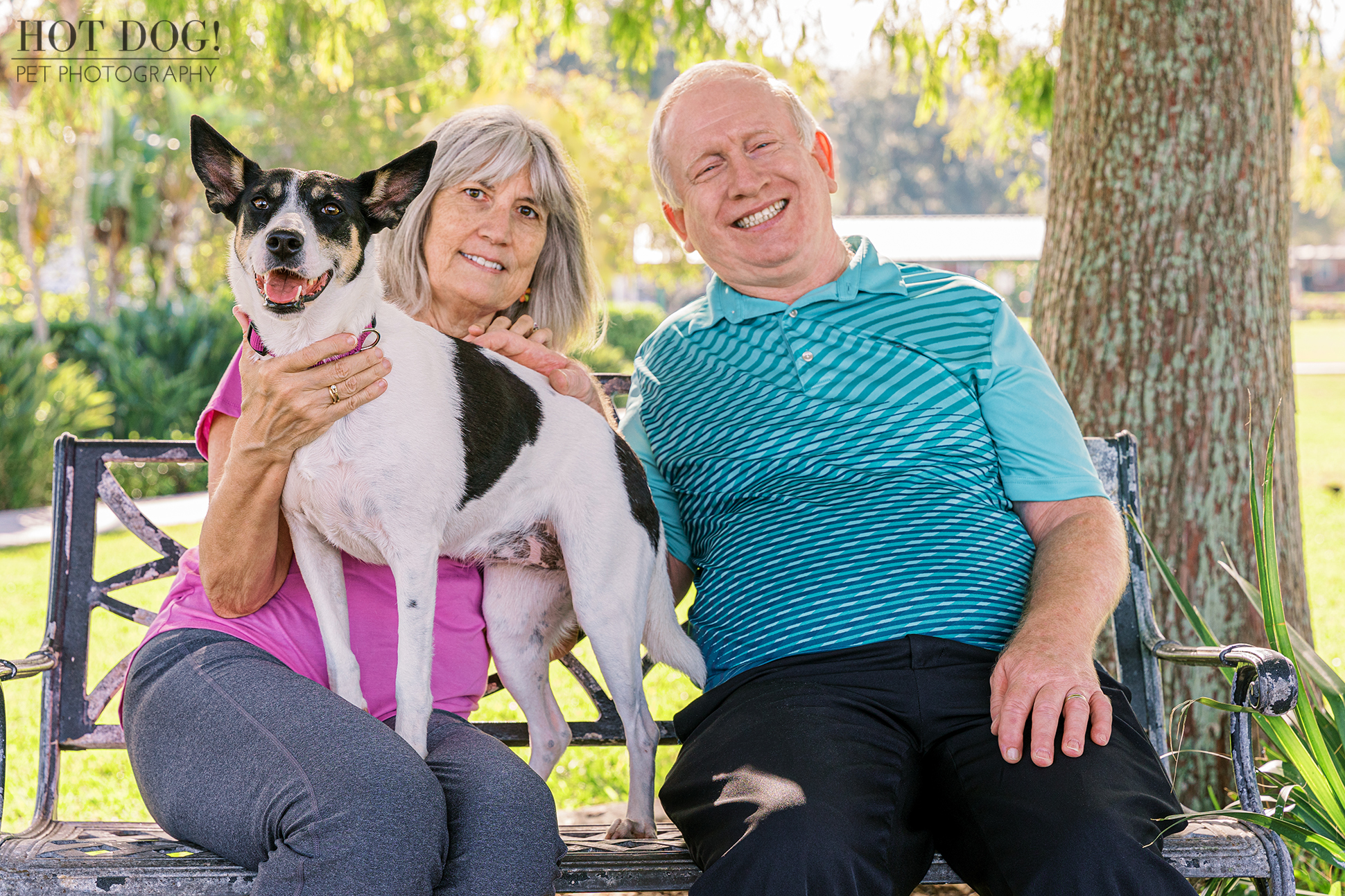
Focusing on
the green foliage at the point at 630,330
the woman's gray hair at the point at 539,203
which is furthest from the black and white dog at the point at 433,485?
the green foliage at the point at 630,330

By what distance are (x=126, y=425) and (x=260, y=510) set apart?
389 inches

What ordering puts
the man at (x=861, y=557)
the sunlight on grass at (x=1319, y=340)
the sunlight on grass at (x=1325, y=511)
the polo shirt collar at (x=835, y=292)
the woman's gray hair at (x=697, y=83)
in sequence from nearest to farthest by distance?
the man at (x=861, y=557) < the polo shirt collar at (x=835, y=292) < the woman's gray hair at (x=697, y=83) < the sunlight on grass at (x=1325, y=511) < the sunlight on grass at (x=1319, y=340)

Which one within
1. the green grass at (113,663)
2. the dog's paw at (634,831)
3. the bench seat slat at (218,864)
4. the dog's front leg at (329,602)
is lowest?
the green grass at (113,663)

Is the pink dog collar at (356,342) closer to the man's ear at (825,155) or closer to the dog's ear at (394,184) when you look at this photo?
the dog's ear at (394,184)

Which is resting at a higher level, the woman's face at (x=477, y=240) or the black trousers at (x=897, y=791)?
the woman's face at (x=477, y=240)

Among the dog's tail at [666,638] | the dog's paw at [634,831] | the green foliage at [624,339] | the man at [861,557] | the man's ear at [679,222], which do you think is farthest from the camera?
the green foliage at [624,339]

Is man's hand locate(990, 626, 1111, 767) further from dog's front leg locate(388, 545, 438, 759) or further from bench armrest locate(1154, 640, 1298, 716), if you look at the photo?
dog's front leg locate(388, 545, 438, 759)

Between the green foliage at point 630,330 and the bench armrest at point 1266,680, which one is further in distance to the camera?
the green foliage at point 630,330

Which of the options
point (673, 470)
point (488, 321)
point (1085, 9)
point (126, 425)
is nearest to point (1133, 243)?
point (1085, 9)

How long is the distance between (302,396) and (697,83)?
1287mm

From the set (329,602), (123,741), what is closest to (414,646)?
(329,602)

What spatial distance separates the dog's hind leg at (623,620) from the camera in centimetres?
226

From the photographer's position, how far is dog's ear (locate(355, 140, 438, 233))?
6.86 ft

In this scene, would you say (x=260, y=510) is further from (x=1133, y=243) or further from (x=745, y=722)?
(x=1133, y=243)
